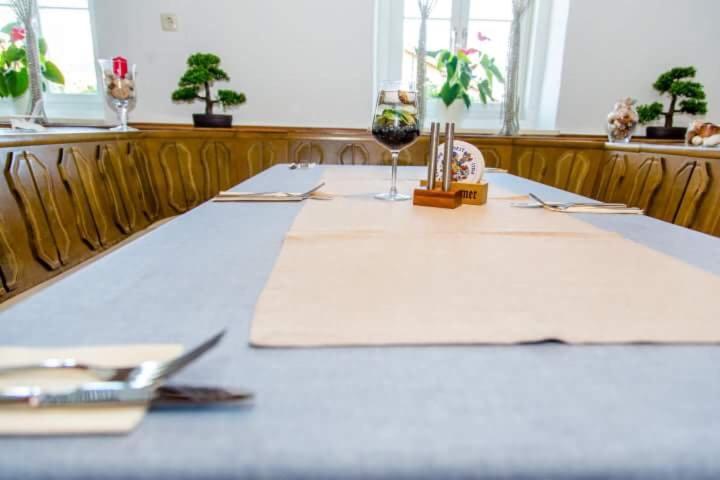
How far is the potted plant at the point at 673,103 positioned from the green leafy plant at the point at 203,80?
7.20ft

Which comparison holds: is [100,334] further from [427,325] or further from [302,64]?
[302,64]

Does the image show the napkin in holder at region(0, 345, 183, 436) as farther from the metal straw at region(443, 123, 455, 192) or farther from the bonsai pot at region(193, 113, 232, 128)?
the bonsai pot at region(193, 113, 232, 128)

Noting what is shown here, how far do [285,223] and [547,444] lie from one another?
52 centimetres

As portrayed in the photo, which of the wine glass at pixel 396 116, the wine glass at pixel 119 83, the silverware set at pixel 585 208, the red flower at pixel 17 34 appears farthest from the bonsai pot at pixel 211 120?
the silverware set at pixel 585 208

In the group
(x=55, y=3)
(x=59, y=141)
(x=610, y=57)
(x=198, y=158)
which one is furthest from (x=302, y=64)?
(x=610, y=57)

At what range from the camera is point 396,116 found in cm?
88

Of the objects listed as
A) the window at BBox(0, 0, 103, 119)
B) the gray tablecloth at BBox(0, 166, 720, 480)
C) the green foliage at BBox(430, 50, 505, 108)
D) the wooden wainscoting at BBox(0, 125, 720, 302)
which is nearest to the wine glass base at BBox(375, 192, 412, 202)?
the gray tablecloth at BBox(0, 166, 720, 480)

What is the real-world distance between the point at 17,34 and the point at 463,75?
2390 mm

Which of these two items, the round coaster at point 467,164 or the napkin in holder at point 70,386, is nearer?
the napkin in holder at point 70,386

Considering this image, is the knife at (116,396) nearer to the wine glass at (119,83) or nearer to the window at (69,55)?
the wine glass at (119,83)

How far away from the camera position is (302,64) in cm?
255

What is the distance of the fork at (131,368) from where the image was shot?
26 centimetres

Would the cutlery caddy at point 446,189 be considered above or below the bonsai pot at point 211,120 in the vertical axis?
below

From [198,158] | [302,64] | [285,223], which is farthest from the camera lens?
[302,64]
